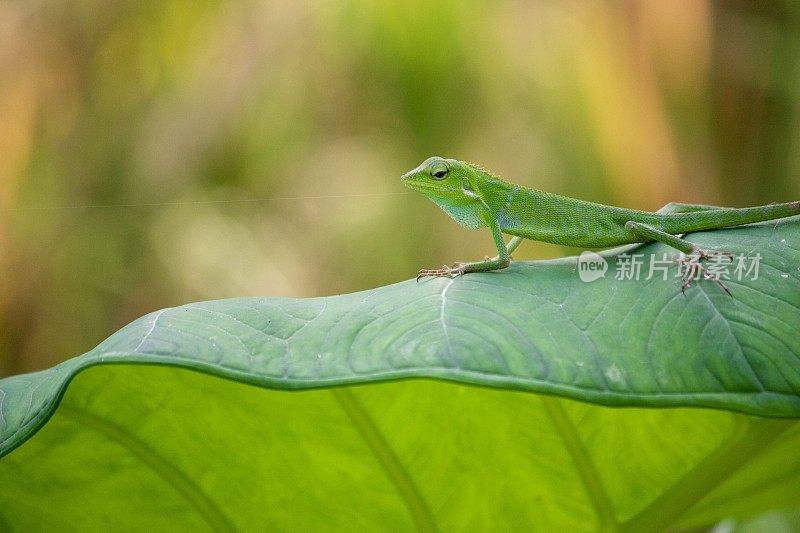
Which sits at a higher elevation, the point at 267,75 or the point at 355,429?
the point at 267,75

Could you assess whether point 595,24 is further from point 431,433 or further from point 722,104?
point 431,433

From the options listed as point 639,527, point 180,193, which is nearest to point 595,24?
point 180,193

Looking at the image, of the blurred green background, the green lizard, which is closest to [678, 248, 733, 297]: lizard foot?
the green lizard
